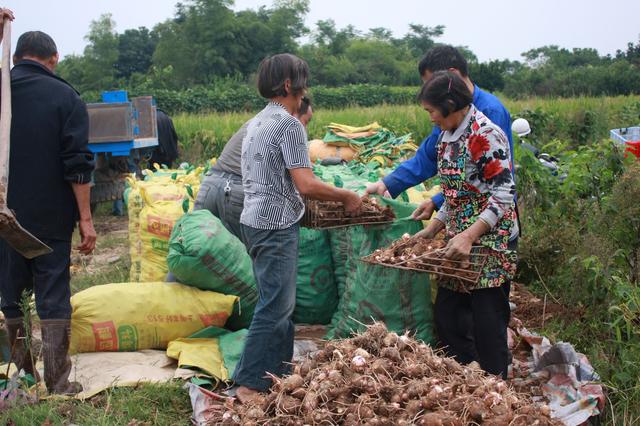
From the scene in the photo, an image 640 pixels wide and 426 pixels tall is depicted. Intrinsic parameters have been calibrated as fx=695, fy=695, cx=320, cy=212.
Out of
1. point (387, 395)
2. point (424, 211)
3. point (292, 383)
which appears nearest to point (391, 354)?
point (387, 395)

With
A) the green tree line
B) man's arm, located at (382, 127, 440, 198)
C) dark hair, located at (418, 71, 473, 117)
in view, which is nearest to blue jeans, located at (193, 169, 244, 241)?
man's arm, located at (382, 127, 440, 198)

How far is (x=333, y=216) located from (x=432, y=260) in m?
0.70

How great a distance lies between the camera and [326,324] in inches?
180

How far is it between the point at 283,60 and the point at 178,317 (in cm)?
167

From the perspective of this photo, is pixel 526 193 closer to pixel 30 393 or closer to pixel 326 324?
pixel 326 324

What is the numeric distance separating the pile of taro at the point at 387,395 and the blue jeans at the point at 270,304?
61 centimetres

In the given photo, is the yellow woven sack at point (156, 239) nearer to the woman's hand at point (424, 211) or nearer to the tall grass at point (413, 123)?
the woman's hand at point (424, 211)

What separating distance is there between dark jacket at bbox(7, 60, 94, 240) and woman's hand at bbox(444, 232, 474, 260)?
70.6 inches

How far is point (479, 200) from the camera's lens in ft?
10.3

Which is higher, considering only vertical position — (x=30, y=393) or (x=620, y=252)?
(x=620, y=252)

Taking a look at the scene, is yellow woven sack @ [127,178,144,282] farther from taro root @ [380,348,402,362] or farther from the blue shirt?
taro root @ [380,348,402,362]

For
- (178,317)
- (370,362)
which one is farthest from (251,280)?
(370,362)

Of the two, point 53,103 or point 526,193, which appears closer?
point 53,103

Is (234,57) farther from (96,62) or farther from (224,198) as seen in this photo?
(224,198)
